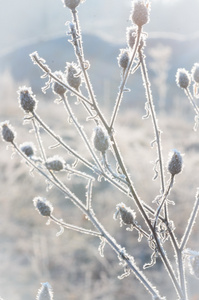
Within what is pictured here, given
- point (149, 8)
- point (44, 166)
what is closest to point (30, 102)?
point (44, 166)

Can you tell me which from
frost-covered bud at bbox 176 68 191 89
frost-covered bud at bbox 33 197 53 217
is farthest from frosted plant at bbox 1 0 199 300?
frost-covered bud at bbox 176 68 191 89

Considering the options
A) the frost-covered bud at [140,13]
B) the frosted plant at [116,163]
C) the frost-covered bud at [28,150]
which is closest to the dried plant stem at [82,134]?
the frosted plant at [116,163]

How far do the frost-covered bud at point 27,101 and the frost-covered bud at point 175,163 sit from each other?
10.5 inches

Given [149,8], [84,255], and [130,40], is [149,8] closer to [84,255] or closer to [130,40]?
[130,40]

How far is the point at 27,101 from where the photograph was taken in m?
0.70

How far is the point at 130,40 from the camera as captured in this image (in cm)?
72

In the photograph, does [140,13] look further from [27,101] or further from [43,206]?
[43,206]

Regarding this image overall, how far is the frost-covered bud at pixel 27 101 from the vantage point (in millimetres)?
696

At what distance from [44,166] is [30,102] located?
0.40 feet

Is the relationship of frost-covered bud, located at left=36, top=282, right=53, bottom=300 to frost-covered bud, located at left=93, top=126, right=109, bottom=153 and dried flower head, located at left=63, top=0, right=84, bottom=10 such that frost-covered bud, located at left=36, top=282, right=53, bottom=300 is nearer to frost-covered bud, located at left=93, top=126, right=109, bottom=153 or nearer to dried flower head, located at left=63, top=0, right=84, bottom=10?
frost-covered bud, located at left=93, top=126, right=109, bottom=153

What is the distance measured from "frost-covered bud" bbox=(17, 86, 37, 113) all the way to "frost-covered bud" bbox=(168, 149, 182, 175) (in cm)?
27

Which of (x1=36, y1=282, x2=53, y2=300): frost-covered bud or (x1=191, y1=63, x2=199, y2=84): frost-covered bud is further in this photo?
(x1=191, y1=63, x2=199, y2=84): frost-covered bud

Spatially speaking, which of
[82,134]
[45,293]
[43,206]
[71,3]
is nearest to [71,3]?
[71,3]

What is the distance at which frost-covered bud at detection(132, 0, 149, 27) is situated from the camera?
622 millimetres
